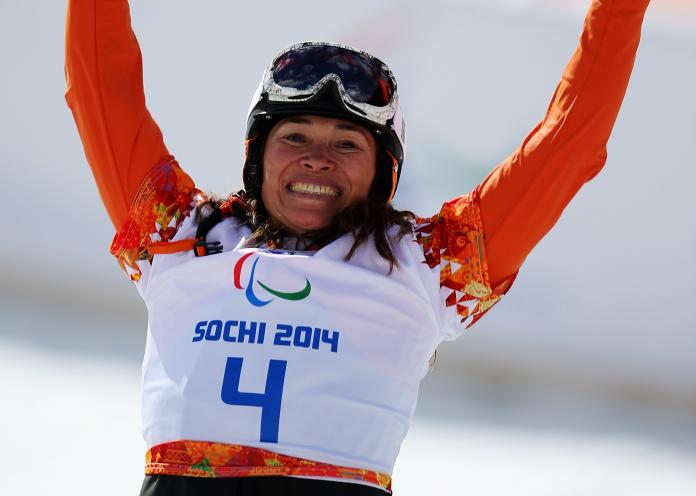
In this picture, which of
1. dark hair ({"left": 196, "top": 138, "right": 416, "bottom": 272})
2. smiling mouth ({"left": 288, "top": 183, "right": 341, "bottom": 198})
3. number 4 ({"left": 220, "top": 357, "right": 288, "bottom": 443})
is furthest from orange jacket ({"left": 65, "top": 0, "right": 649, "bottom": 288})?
number 4 ({"left": 220, "top": 357, "right": 288, "bottom": 443})

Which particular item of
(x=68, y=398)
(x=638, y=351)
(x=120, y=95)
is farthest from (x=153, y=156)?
(x=638, y=351)

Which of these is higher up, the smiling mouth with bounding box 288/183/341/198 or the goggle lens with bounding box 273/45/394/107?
the goggle lens with bounding box 273/45/394/107

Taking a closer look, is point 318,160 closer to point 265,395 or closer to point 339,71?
point 339,71

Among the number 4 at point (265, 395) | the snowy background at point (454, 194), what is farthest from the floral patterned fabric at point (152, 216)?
the snowy background at point (454, 194)

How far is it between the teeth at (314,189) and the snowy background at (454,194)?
1251mm

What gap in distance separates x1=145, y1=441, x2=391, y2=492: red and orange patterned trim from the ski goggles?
0.70 meters

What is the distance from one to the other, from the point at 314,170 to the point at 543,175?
43 centimetres

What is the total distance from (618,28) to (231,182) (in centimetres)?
224

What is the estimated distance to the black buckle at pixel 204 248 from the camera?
1.98 m

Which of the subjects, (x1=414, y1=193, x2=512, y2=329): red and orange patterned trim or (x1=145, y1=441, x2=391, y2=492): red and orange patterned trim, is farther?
(x1=414, y1=193, x2=512, y2=329): red and orange patterned trim

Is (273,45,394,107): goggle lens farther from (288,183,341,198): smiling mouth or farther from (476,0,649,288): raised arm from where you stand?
(476,0,649,288): raised arm

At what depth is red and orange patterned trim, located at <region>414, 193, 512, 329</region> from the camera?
195 centimetres

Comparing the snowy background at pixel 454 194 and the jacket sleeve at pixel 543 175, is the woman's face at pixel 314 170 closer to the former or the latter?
the jacket sleeve at pixel 543 175

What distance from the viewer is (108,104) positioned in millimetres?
2111
